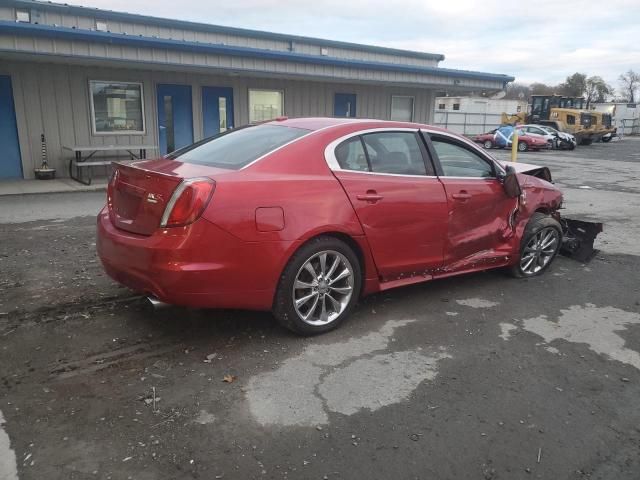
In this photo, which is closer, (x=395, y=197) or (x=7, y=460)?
(x=7, y=460)

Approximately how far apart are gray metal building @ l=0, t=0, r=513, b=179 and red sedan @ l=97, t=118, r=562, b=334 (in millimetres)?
8537

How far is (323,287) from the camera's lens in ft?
13.1

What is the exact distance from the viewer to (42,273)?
5.36 meters

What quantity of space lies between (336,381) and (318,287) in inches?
31.1

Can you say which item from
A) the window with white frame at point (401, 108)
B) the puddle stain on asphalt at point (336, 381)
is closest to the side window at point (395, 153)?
the puddle stain on asphalt at point (336, 381)

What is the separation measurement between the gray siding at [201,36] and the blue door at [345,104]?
16.4 ft

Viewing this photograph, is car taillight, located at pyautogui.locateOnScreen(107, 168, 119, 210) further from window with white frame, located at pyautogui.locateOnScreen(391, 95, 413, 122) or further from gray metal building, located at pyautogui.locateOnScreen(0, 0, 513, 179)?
window with white frame, located at pyautogui.locateOnScreen(391, 95, 413, 122)

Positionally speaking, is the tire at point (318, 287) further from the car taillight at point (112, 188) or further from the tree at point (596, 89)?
the tree at point (596, 89)

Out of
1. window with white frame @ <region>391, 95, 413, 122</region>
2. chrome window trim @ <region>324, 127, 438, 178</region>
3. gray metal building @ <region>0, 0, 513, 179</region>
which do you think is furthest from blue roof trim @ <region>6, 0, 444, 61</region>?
chrome window trim @ <region>324, 127, 438, 178</region>

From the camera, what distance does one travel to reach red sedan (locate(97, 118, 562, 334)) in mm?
3480

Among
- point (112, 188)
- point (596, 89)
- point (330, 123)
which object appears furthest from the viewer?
point (596, 89)

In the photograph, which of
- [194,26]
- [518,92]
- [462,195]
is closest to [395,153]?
[462,195]

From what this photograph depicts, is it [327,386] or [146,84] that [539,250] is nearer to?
[327,386]

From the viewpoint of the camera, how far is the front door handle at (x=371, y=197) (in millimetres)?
4078
